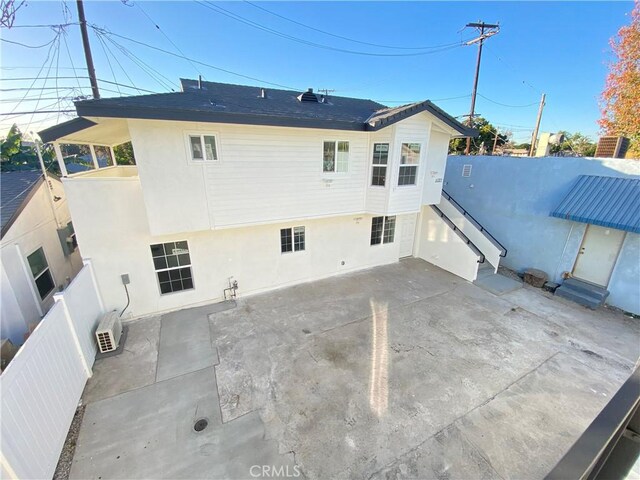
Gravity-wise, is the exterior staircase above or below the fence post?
below

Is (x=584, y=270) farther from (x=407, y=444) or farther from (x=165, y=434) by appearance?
(x=165, y=434)

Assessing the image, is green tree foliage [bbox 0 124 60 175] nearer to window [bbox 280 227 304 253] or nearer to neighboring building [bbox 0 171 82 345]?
neighboring building [bbox 0 171 82 345]

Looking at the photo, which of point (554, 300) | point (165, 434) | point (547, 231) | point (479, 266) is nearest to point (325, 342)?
point (165, 434)

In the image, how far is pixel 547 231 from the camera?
9.61 metres

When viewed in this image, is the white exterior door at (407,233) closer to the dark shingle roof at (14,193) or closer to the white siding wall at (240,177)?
the white siding wall at (240,177)

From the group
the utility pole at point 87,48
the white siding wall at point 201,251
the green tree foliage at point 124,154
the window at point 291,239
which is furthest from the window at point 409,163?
the green tree foliage at point 124,154

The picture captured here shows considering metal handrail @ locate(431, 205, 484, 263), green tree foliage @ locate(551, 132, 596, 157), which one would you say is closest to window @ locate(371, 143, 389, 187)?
metal handrail @ locate(431, 205, 484, 263)

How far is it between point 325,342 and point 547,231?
915 cm

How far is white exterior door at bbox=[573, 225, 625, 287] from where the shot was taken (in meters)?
8.31

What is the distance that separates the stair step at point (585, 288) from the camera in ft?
27.5

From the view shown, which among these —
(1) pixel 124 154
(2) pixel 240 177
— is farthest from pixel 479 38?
(1) pixel 124 154

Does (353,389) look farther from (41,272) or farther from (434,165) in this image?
(41,272)

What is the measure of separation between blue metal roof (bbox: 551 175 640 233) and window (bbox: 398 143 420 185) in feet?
16.0

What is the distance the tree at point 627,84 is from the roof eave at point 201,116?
15.0 metres
